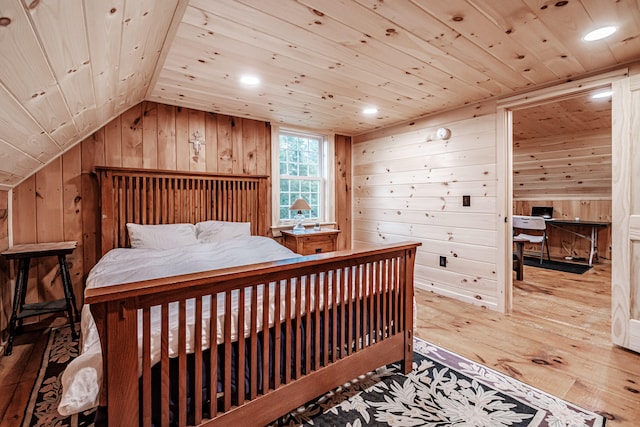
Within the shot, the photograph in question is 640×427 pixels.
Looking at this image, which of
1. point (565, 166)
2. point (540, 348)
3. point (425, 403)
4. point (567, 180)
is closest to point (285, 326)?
point (425, 403)

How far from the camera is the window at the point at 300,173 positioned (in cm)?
404

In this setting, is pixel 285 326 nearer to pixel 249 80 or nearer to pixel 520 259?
pixel 249 80

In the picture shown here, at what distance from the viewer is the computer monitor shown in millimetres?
5728

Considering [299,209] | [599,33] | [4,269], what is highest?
[599,33]

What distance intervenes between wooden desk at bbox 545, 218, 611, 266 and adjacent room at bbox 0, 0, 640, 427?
1.43 metres

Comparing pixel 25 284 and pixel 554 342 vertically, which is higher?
pixel 25 284

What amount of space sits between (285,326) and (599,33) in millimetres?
2565

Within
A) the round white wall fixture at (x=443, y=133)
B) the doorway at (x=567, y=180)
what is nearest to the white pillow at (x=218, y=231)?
the round white wall fixture at (x=443, y=133)

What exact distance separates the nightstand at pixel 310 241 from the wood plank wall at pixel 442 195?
816 millimetres

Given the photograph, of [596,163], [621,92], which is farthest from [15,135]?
[596,163]

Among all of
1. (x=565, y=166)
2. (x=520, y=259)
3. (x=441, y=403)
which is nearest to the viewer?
(x=441, y=403)

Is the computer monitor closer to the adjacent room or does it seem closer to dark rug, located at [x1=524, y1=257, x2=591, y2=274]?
dark rug, located at [x1=524, y1=257, x2=591, y2=274]

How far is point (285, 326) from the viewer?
1491 millimetres

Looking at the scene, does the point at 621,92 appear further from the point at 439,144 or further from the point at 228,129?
the point at 228,129
